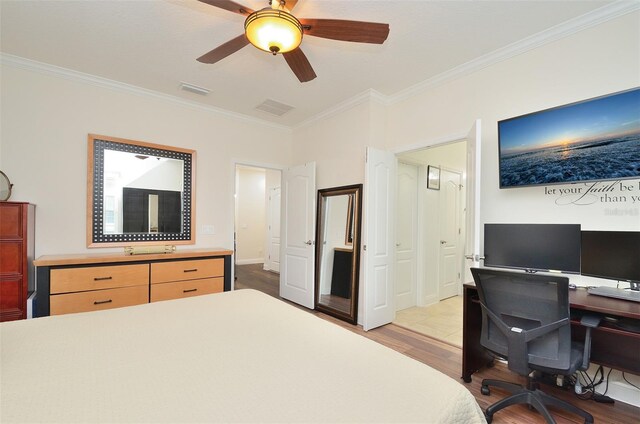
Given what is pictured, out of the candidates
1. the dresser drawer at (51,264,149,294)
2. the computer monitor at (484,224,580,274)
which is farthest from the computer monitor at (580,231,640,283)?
the dresser drawer at (51,264,149,294)

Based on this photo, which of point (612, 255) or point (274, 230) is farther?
point (274, 230)

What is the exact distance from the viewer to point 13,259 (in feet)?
7.89

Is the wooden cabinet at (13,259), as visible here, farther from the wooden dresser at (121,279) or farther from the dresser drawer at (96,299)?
the dresser drawer at (96,299)

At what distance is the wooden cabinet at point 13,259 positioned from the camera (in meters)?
2.37

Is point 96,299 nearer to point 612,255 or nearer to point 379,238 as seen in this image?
point 379,238

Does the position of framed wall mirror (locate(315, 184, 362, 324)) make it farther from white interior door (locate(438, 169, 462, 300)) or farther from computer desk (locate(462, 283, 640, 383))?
white interior door (locate(438, 169, 462, 300))

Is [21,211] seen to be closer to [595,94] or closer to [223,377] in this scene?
[223,377]

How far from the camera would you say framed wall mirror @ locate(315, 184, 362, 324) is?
3.76m

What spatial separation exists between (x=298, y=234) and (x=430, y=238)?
2.04 meters

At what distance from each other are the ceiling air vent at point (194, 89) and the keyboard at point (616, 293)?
161 inches

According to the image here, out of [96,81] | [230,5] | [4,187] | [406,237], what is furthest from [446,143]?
[4,187]

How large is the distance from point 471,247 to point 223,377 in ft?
7.21

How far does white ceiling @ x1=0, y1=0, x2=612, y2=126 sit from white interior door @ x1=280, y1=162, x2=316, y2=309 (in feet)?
4.19

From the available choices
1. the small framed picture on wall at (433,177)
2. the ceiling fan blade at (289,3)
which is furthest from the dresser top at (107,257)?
the small framed picture on wall at (433,177)
